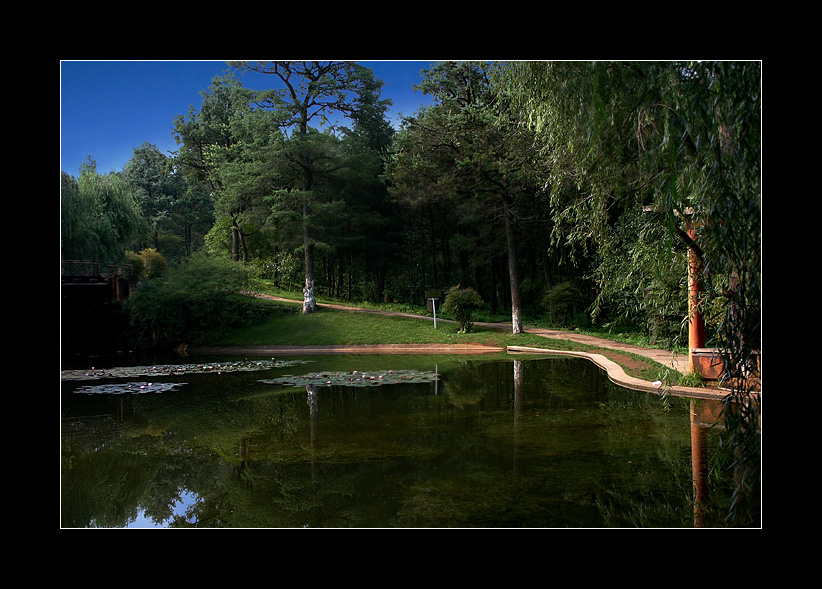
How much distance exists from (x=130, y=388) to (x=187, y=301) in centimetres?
828

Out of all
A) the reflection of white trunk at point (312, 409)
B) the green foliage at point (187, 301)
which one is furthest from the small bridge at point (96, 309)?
the reflection of white trunk at point (312, 409)

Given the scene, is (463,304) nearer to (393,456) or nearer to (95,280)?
(95,280)

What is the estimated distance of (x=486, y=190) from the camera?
17.8m

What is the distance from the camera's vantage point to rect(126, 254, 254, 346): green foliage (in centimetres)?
1794

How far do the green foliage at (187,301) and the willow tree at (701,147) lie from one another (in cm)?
1590

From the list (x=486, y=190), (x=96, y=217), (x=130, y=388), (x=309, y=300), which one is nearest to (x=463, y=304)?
(x=486, y=190)

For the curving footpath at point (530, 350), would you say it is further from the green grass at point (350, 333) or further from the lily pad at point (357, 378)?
the lily pad at point (357, 378)

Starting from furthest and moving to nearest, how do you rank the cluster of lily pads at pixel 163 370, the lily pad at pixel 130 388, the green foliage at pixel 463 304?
the green foliage at pixel 463 304, the cluster of lily pads at pixel 163 370, the lily pad at pixel 130 388

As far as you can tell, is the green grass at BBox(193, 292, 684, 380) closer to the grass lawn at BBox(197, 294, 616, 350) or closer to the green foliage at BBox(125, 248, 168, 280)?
the grass lawn at BBox(197, 294, 616, 350)

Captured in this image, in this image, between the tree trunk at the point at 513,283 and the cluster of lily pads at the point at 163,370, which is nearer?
the cluster of lily pads at the point at 163,370

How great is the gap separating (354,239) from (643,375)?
15132 millimetres

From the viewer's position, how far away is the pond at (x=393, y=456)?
4.03 m

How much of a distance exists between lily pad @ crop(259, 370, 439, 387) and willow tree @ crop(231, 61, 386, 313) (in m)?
10.6
